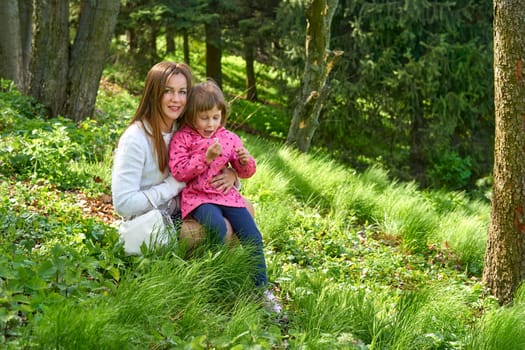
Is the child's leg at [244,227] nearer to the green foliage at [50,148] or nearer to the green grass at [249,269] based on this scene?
the green grass at [249,269]

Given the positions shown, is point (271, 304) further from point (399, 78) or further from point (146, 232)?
point (399, 78)

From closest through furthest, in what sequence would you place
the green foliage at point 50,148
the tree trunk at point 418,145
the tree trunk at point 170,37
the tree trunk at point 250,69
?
the green foliage at point 50,148 < the tree trunk at point 418,145 < the tree trunk at point 170,37 < the tree trunk at point 250,69

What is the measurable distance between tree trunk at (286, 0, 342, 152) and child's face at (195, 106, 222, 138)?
4511mm

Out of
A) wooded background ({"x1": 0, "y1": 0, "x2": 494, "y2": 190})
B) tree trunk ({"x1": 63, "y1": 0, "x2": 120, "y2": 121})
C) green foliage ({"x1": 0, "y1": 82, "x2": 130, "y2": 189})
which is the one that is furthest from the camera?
wooded background ({"x1": 0, "y1": 0, "x2": 494, "y2": 190})

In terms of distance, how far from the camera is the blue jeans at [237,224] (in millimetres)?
3902

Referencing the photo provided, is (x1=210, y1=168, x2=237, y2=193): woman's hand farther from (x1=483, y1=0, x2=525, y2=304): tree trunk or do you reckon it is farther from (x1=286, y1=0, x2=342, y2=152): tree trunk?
(x1=286, y1=0, x2=342, y2=152): tree trunk

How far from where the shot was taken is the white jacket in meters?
3.86

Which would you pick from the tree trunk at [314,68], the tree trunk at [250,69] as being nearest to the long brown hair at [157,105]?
the tree trunk at [314,68]

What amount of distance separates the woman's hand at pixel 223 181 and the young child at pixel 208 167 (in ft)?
0.08

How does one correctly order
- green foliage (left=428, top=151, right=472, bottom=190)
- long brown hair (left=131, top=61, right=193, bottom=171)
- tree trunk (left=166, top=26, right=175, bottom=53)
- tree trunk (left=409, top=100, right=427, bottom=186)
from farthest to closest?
tree trunk (left=166, top=26, right=175, bottom=53)
green foliage (left=428, top=151, right=472, bottom=190)
tree trunk (left=409, top=100, right=427, bottom=186)
long brown hair (left=131, top=61, right=193, bottom=171)

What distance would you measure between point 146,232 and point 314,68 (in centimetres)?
529

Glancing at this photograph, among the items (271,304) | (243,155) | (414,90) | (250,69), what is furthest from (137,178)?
(250,69)

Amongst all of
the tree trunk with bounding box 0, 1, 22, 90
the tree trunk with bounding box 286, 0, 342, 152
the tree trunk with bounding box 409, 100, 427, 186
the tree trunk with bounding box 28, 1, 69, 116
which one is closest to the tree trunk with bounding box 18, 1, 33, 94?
the tree trunk with bounding box 0, 1, 22, 90

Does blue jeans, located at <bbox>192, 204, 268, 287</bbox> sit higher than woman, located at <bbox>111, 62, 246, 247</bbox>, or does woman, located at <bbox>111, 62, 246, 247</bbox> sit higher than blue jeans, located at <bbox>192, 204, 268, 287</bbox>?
woman, located at <bbox>111, 62, 246, 247</bbox>
